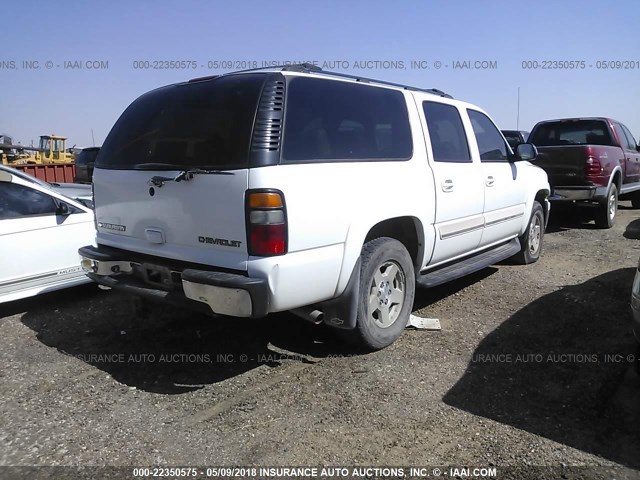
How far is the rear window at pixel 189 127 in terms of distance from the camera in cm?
315

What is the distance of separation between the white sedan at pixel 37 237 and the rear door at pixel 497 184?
410 cm

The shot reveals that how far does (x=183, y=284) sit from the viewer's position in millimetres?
3203

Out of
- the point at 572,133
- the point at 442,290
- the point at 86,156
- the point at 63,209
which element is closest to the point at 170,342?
the point at 63,209

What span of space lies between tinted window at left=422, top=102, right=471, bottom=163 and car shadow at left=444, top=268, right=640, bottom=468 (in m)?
1.59

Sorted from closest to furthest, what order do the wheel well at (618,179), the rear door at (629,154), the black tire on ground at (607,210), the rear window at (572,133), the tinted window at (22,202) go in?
the tinted window at (22,202) < the black tire on ground at (607,210) < the wheel well at (618,179) < the rear window at (572,133) < the rear door at (629,154)

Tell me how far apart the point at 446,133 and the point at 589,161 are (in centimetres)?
507

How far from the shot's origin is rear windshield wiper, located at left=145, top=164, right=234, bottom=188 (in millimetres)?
3111

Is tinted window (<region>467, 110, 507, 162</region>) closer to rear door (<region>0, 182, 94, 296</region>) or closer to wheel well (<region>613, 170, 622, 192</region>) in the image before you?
rear door (<region>0, 182, 94, 296</region>)

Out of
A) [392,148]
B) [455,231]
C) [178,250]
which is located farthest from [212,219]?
[455,231]

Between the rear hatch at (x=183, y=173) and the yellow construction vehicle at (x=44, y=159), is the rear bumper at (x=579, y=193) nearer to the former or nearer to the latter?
the rear hatch at (x=183, y=173)

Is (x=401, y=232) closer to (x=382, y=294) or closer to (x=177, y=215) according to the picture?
(x=382, y=294)

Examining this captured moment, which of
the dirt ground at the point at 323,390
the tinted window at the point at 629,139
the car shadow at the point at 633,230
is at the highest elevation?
the tinted window at the point at 629,139

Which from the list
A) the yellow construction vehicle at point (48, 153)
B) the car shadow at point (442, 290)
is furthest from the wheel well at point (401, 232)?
the yellow construction vehicle at point (48, 153)

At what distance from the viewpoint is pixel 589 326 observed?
4.46 meters
